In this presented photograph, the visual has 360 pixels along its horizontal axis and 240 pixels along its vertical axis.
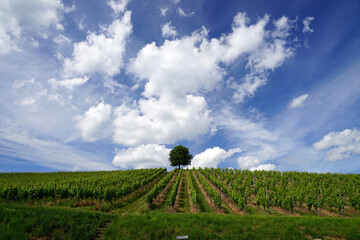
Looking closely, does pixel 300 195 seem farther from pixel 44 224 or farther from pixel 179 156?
pixel 179 156

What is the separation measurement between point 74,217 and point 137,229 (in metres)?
5.84

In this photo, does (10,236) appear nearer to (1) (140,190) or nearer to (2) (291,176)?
(1) (140,190)

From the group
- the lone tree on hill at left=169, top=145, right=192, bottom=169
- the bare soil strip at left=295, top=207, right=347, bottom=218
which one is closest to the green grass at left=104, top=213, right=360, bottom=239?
the bare soil strip at left=295, top=207, right=347, bottom=218

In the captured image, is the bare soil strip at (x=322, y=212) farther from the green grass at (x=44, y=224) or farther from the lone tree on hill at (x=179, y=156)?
the lone tree on hill at (x=179, y=156)

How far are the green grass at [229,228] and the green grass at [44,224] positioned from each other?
190 centimetres

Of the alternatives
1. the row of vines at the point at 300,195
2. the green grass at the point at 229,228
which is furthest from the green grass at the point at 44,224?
the row of vines at the point at 300,195

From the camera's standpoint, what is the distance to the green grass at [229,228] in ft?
47.4

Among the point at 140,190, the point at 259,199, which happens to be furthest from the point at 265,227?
the point at 140,190

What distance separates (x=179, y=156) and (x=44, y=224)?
6967 centimetres

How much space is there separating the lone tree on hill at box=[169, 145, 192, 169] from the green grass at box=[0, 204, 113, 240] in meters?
66.8

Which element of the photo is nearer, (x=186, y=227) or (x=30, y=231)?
(x=30, y=231)

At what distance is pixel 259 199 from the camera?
2430 centimetres

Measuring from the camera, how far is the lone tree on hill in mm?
82412

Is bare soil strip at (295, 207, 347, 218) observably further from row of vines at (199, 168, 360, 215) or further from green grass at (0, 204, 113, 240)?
green grass at (0, 204, 113, 240)
